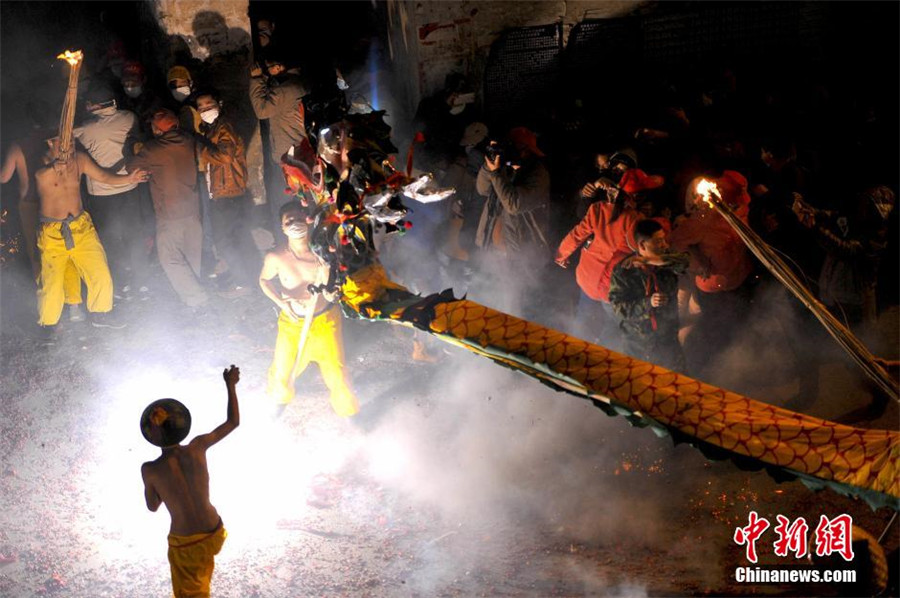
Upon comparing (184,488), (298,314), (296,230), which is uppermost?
(296,230)

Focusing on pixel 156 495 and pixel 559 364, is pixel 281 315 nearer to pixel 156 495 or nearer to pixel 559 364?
pixel 156 495

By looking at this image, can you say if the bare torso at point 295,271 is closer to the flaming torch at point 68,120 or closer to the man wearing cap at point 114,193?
the flaming torch at point 68,120

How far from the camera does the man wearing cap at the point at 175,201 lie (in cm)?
1029

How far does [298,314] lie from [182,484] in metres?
2.60

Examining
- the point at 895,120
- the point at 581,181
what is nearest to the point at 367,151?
the point at 581,181

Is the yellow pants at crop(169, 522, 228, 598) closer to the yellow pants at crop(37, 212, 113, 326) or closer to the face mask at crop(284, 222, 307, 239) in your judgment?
the face mask at crop(284, 222, 307, 239)

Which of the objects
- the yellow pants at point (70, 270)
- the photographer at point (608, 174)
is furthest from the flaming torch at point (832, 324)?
the yellow pants at point (70, 270)

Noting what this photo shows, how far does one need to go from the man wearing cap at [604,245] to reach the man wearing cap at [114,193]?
15.5ft

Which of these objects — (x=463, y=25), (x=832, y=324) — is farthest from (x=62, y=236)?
(x=832, y=324)

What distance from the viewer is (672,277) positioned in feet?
25.9

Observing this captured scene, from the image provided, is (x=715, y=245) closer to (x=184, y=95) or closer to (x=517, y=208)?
(x=517, y=208)

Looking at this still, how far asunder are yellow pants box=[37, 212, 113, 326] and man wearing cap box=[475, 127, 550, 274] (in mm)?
3817

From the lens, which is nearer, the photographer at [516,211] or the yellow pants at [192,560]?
the yellow pants at [192,560]

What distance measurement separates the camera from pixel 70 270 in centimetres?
1012
